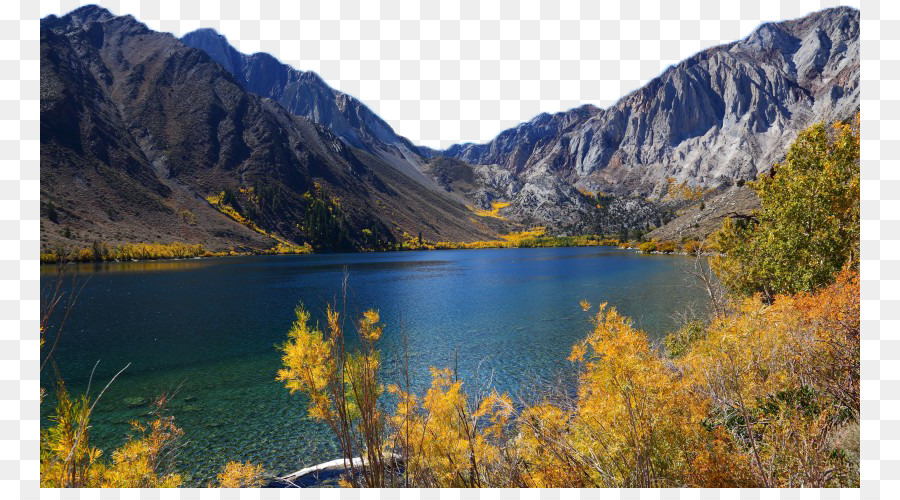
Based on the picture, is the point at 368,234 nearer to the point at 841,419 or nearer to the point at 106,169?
the point at 106,169

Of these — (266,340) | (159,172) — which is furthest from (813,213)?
(159,172)

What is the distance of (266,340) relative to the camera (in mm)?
31156

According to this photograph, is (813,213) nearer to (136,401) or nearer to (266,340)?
(136,401)

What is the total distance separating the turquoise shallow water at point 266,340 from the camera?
1698 cm

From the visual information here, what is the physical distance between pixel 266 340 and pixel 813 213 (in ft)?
104

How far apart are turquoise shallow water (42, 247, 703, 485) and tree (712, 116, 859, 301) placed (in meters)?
10.7

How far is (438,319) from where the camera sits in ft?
126

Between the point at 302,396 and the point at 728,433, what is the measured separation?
17.7 metres

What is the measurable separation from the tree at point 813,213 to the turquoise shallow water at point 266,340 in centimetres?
1070

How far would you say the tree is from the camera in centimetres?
1730

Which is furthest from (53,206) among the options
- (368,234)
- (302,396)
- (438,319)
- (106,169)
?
(302,396)

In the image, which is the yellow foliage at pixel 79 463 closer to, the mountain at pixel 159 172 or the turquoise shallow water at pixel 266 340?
the turquoise shallow water at pixel 266 340

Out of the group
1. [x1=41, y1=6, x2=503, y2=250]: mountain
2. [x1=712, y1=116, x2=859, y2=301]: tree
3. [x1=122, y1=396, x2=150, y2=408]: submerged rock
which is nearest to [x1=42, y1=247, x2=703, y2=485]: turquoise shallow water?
[x1=122, y1=396, x2=150, y2=408]: submerged rock

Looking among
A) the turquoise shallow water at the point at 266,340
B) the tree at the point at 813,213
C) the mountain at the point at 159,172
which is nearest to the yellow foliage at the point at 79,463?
the turquoise shallow water at the point at 266,340
